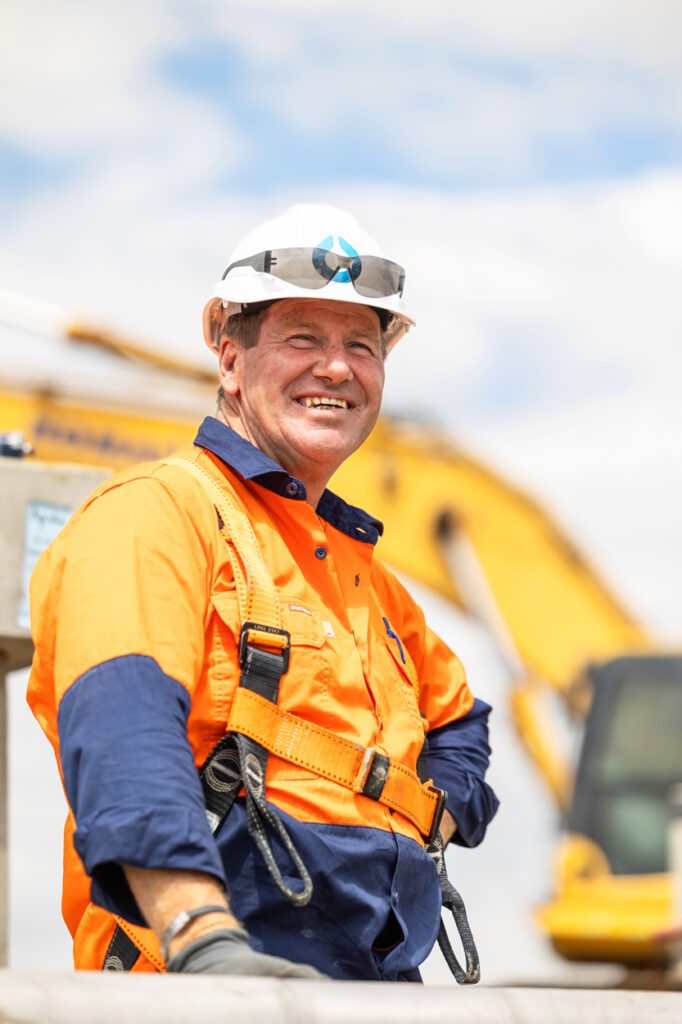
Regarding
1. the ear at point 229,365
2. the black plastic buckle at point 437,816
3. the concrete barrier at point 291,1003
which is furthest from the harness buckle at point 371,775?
the ear at point 229,365

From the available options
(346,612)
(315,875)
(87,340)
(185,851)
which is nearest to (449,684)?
(346,612)

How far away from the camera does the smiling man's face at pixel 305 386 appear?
339 cm

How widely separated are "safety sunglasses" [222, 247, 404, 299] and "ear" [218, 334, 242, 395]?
151 millimetres

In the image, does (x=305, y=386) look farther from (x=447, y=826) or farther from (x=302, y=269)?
(x=447, y=826)

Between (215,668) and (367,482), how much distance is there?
400 inches

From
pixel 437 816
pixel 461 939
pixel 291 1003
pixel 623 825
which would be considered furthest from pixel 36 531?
pixel 623 825

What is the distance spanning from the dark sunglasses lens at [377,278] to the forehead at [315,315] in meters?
0.04

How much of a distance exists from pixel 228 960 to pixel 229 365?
54.2 inches

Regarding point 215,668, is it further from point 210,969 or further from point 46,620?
point 210,969

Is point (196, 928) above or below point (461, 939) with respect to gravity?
above

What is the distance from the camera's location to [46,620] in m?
2.99

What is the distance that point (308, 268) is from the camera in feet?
11.1

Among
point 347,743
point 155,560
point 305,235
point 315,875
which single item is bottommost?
Answer: point 315,875

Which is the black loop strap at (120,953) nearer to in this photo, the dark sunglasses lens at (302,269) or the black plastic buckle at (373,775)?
the black plastic buckle at (373,775)
